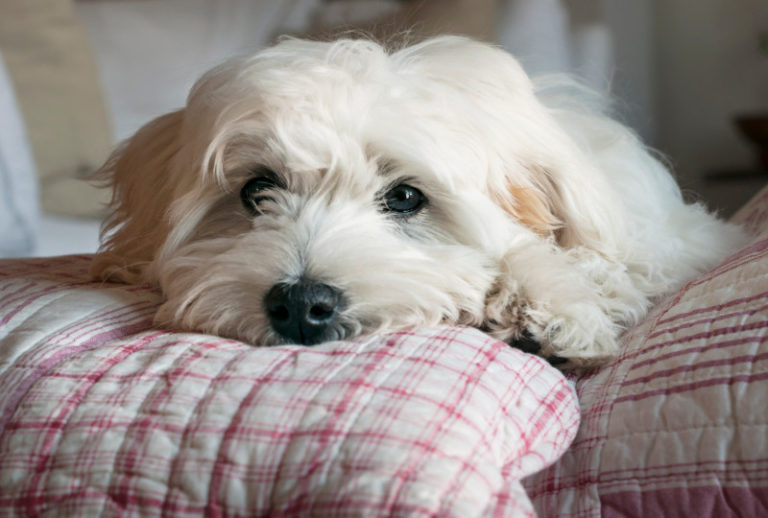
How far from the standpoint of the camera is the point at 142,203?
1706mm

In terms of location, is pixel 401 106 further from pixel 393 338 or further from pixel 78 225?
pixel 78 225

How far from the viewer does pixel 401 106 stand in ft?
4.68

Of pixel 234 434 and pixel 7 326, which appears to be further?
pixel 7 326

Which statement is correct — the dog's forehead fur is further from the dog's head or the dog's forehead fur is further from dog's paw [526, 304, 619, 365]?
dog's paw [526, 304, 619, 365]

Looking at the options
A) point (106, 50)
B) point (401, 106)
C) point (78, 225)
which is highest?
point (401, 106)

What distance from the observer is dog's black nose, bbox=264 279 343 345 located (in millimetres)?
1272

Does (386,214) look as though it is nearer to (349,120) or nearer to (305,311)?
(349,120)

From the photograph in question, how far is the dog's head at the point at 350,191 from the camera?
131cm

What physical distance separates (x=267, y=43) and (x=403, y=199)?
1906mm

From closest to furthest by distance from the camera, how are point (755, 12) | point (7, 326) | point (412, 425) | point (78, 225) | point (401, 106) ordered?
point (412, 425)
point (7, 326)
point (401, 106)
point (78, 225)
point (755, 12)

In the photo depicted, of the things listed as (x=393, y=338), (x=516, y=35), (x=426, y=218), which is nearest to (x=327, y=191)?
(x=426, y=218)

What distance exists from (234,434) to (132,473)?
0.12 m

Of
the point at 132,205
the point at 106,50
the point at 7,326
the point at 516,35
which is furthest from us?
the point at 106,50

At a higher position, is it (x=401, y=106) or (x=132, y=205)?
(x=401, y=106)
